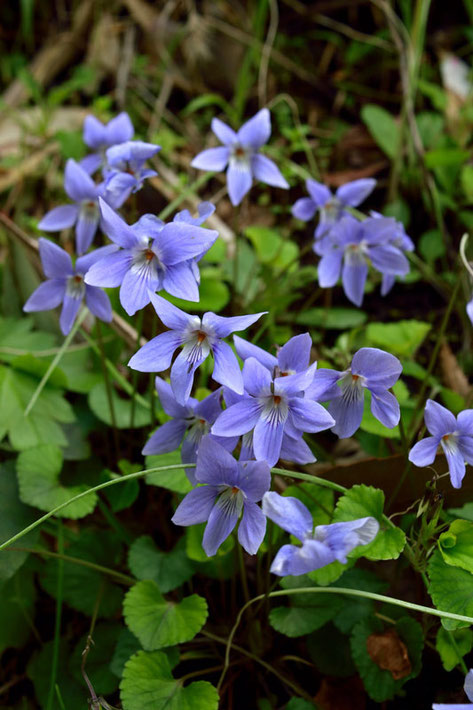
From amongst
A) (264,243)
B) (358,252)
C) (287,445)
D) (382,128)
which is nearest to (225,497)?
(287,445)

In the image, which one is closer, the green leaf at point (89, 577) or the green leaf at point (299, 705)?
the green leaf at point (299, 705)

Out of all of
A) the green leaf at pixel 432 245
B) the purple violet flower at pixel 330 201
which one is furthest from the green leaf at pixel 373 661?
the green leaf at pixel 432 245

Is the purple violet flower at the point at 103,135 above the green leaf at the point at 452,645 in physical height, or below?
above

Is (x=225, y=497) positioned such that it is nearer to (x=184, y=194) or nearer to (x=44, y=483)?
(x=44, y=483)

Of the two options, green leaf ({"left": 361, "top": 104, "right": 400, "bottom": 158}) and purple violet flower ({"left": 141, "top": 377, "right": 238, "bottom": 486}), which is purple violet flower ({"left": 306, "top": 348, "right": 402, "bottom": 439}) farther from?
green leaf ({"left": 361, "top": 104, "right": 400, "bottom": 158})

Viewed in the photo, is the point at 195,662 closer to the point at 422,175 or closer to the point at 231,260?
the point at 231,260

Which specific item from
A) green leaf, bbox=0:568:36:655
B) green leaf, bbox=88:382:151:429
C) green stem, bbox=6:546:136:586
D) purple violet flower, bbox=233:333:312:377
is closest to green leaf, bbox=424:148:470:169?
green leaf, bbox=88:382:151:429

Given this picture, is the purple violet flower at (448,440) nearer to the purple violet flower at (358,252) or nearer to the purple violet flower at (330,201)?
the purple violet flower at (358,252)
